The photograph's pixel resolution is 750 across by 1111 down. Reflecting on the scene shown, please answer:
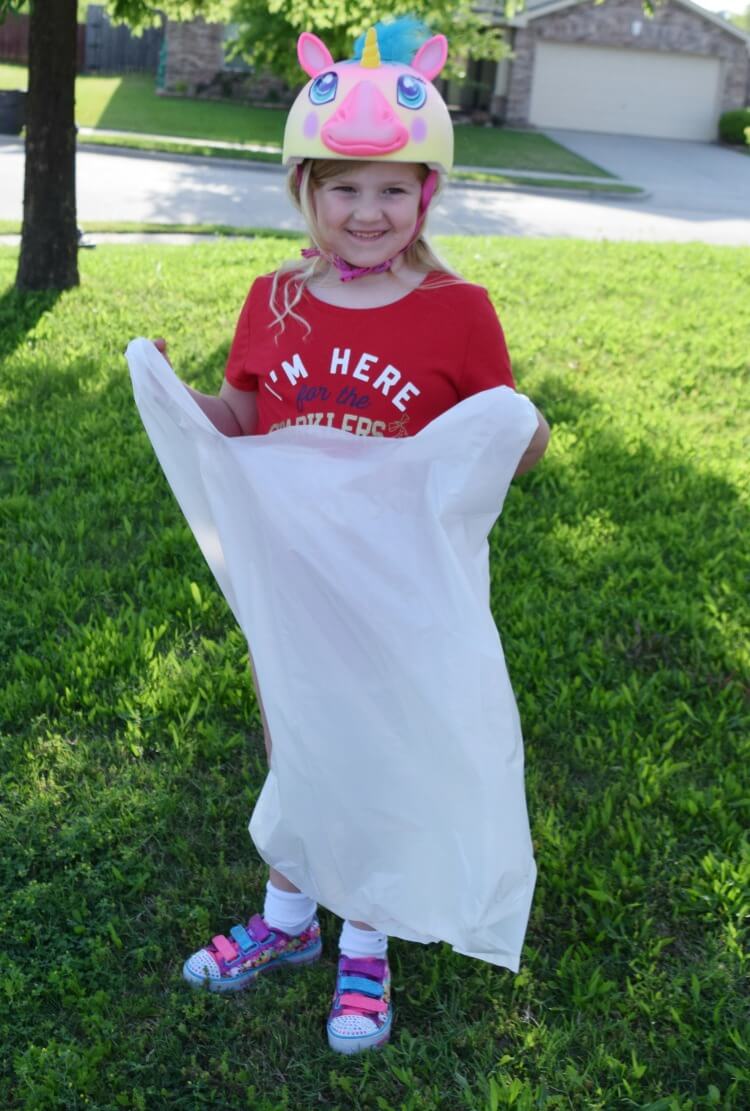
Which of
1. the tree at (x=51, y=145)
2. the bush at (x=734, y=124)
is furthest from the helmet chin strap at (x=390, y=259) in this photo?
the bush at (x=734, y=124)

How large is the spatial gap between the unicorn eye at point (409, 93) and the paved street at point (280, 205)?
339 inches

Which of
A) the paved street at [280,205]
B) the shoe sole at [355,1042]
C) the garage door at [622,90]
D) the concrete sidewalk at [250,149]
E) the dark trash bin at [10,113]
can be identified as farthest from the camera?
the garage door at [622,90]

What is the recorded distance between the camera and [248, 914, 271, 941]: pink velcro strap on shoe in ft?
7.84

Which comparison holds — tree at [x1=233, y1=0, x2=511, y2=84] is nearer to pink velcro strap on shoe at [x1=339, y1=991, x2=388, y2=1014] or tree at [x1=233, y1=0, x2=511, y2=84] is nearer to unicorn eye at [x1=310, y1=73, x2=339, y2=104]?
unicorn eye at [x1=310, y1=73, x2=339, y2=104]

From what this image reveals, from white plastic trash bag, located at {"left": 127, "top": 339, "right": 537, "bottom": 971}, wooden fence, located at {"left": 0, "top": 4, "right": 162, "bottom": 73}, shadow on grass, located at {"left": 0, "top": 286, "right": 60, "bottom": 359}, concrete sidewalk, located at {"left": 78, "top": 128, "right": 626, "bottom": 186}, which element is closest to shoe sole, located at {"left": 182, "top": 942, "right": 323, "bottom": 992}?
white plastic trash bag, located at {"left": 127, "top": 339, "right": 537, "bottom": 971}

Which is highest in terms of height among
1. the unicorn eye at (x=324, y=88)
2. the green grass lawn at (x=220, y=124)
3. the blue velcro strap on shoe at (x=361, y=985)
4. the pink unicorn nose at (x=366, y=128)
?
the unicorn eye at (x=324, y=88)

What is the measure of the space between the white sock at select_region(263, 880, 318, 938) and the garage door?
30866 mm

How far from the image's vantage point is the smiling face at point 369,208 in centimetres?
205

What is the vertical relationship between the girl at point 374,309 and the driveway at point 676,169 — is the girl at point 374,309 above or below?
above

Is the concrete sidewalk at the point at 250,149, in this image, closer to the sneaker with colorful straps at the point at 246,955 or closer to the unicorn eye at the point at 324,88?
the unicorn eye at the point at 324,88

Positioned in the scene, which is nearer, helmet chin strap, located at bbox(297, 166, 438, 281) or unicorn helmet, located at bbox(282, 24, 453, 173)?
unicorn helmet, located at bbox(282, 24, 453, 173)

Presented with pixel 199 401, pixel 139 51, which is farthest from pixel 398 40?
pixel 139 51

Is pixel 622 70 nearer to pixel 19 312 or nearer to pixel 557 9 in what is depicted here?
pixel 557 9

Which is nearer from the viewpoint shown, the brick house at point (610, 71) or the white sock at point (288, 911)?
the white sock at point (288, 911)
